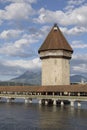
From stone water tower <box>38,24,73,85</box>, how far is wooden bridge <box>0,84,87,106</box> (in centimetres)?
678

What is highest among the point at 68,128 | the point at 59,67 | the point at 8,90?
the point at 59,67

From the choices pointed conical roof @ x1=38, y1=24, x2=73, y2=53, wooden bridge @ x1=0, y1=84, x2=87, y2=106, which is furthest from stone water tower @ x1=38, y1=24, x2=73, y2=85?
wooden bridge @ x1=0, y1=84, x2=87, y2=106

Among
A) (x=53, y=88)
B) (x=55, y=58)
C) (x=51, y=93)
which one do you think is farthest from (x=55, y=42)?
(x=53, y=88)

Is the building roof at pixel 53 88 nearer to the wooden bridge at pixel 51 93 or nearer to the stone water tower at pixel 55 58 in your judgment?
the wooden bridge at pixel 51 93

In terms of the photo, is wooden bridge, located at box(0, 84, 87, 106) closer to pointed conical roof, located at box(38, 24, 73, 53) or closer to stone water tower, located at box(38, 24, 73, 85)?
stone water tower, located at box(38, 24, 73, 85)

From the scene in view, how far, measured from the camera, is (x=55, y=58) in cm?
7756

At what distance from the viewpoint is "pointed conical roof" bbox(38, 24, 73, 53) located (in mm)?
77556

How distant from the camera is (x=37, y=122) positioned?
37625 millimetres

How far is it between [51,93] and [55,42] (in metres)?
13.3

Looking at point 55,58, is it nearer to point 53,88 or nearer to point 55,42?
point 55,42

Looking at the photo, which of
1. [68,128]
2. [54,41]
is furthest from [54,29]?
[68,128]

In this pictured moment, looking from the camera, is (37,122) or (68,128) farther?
(37,122)

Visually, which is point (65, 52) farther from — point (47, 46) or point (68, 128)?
point (68, 128)

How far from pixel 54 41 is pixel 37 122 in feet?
139
